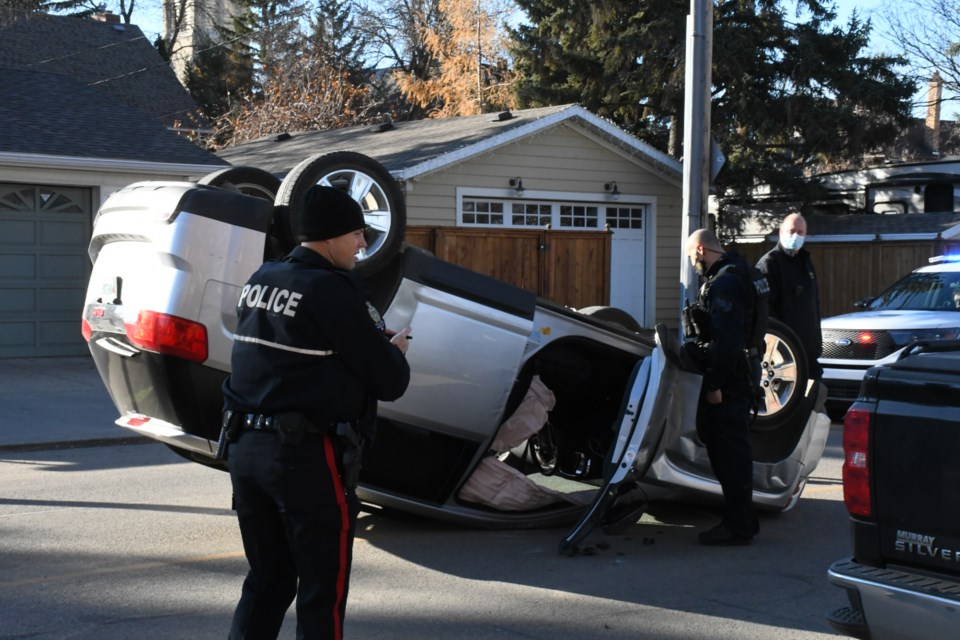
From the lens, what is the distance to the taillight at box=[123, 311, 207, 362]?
18.6ft

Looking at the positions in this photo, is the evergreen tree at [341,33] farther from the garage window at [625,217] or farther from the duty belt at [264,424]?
the duty belt at [264,424]

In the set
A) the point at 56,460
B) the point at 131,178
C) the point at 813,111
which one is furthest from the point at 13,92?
the point at 813,111

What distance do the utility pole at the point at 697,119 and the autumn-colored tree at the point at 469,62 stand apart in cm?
2157

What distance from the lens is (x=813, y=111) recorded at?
23594 millimetres

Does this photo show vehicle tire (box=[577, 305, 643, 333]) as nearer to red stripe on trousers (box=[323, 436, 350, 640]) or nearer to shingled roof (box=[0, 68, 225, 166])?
red stripe on trousers (box=[323, 436, 350, 640])

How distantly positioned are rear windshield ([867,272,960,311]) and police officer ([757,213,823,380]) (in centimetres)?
537

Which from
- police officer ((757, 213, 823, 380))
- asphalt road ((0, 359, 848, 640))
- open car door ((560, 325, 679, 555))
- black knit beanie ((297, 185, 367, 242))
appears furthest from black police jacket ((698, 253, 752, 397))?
black knit beanie ((297, 185, 367, 242))

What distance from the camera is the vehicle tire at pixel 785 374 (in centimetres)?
739

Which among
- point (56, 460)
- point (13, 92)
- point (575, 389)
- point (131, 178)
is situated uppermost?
point (13, 92)

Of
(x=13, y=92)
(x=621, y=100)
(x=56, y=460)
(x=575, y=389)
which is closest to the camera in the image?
(x=575, y=389)

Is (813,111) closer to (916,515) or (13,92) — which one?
(13,92)

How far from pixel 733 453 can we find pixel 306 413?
3.42 m

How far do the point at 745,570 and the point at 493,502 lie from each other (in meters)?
1.45

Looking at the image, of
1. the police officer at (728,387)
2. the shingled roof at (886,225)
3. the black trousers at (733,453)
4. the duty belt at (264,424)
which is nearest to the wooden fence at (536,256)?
the shingled roof at (886,225)
